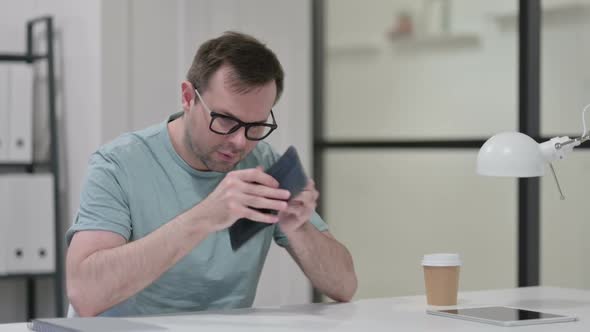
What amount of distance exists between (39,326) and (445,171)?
1995mm

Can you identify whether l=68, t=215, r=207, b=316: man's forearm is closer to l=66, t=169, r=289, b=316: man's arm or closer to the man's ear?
l=66, t=169, r=289, b=316: man's arm

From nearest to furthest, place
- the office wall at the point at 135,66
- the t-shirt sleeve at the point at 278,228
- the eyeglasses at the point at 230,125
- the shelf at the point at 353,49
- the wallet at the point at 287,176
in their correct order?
the wallet at the point at 287,176
the eyeglasses at the point at 230,125
the t-shirt sleeve at the point at 278,228
the office wall at the point at 135,66
the shelf at the point at 353,49

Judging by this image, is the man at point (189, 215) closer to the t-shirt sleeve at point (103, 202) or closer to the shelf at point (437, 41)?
the t-shirt sleeve at point (103, 202)

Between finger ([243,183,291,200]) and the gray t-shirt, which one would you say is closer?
finger ([243,183,291,200])

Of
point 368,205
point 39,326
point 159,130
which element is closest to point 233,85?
point 159,130

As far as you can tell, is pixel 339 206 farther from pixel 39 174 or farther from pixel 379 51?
pixel 39 174

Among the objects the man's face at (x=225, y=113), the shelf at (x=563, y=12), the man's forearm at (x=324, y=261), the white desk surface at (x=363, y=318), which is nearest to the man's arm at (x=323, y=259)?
the man's forearm at (x=324, y=261)

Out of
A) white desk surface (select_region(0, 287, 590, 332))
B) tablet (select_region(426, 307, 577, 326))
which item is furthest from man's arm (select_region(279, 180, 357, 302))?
tablet (select_region(426, 307, 577, 326))

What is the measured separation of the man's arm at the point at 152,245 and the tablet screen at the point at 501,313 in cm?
44

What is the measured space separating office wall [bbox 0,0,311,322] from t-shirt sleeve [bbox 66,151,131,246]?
47.5 inches

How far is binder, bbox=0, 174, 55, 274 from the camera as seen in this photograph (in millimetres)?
3553

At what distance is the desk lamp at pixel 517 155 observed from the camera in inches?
81.9

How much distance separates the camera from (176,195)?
2322 millimetres

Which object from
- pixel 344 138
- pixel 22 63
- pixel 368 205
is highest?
pixel 22 63
